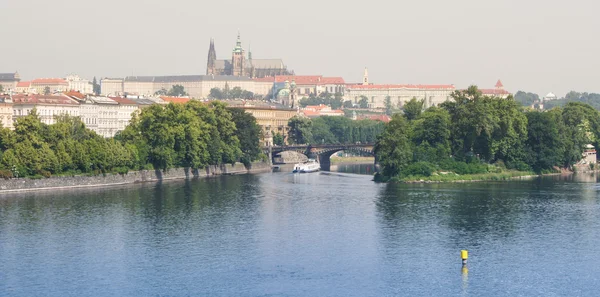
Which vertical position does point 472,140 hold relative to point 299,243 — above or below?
above

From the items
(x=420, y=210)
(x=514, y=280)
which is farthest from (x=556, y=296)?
(x=420, y=210)

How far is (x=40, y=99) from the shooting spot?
394ft

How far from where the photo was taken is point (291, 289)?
44688mm

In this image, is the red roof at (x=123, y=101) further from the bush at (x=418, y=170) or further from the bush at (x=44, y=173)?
the bush at (x=44, y=173)

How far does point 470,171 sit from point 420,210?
27.9 meters

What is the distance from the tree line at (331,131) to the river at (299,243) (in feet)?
234

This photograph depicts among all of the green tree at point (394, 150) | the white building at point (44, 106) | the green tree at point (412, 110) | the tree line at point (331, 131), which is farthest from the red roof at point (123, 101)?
the green tree at point (394, 150)

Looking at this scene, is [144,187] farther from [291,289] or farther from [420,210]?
[291,289]

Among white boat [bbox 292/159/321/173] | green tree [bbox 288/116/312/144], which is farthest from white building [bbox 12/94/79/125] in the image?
green tree [bbox 288/116/312/144]

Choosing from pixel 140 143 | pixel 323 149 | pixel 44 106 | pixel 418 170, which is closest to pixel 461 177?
pixel 418 170

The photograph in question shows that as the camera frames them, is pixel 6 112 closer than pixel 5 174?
No

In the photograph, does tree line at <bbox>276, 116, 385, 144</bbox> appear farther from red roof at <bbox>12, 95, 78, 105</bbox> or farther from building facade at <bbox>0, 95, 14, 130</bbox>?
building facade at <bbox>0, 95, 14, 130</bbox>

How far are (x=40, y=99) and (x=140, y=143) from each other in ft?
95.6

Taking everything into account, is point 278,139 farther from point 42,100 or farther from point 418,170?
point 418,170
